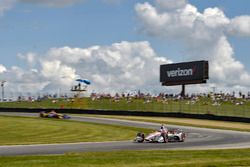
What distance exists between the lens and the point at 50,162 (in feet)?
53.2

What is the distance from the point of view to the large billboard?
77938 mm

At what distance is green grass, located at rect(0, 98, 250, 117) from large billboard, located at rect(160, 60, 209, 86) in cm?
345

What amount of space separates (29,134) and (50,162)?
67.9ft

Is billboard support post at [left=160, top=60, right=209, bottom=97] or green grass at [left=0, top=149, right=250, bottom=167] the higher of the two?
billboard support post at [left=160, top=60, right=209, bottom=97]

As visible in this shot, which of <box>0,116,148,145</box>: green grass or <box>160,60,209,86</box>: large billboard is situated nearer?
<box>0,116,148,145</box>: green grass

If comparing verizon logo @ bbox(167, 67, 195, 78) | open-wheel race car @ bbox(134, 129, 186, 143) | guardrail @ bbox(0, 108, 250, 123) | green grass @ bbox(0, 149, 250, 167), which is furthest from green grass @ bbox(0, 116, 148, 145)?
verizon logo @ bbox(167, 67, 195, 78)

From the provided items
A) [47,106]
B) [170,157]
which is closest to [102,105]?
[47,106]

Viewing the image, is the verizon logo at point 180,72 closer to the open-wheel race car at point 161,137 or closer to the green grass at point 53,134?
the green grass at point 53,134

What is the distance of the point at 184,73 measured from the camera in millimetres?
80812

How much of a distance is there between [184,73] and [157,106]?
13.2 metres

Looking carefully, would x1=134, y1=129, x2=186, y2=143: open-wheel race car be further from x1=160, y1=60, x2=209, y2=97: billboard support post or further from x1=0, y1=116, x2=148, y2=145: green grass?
x1=160, y1=60, x2=209, y2=97: billboard support post

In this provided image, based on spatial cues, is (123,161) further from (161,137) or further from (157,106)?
(157,106)

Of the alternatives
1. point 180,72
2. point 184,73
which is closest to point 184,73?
point 184,73

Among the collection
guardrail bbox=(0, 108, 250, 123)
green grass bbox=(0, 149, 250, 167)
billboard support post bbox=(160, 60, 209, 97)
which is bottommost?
green grass bbox=(0, 149, 250, 167)
